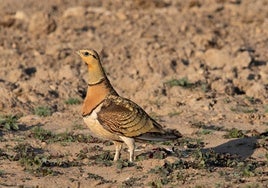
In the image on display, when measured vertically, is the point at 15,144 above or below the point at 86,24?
below

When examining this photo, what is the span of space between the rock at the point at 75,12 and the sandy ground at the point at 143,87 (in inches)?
1.6

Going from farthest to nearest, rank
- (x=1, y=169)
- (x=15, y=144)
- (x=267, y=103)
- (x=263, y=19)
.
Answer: (x=263, y=19) < (x=267, y=103) < (x=15, y=144) < (x=1, y=169)

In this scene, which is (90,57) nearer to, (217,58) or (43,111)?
(43,111)

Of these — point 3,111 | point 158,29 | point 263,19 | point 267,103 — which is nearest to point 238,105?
point 267,103

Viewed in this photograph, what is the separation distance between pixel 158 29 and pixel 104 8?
1.95 meters

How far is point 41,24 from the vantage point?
16.2m

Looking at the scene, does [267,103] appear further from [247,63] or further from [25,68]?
[25,68]

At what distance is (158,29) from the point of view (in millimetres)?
17047

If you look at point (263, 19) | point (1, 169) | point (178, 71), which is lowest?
point (1, 169)

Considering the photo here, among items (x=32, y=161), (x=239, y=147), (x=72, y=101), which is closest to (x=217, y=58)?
(x=72, y=101)

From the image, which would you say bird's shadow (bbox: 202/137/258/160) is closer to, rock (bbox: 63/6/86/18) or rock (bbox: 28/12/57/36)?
rock (bbox: 28/12/57/36)

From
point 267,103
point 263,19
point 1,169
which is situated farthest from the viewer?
point 263,19

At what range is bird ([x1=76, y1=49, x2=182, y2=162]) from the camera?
8.98 meters

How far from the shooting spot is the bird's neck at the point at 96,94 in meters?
9.09
